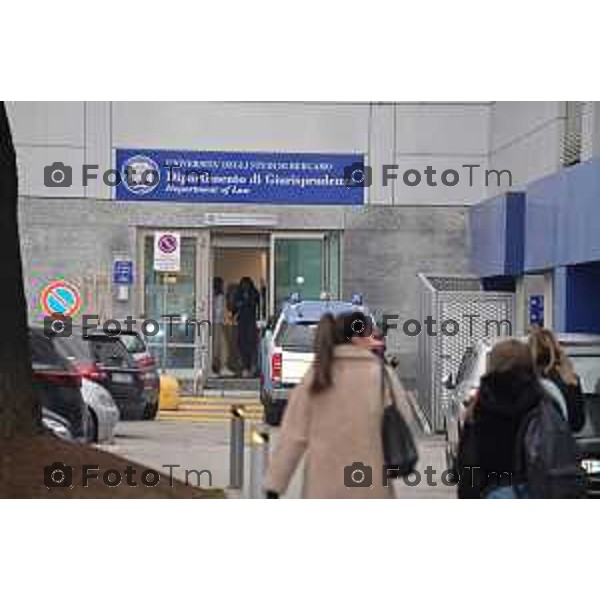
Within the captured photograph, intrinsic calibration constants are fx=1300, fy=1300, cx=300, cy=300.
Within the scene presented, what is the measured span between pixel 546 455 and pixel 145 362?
14.2ft

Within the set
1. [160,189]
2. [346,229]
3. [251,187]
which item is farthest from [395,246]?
[160,189]

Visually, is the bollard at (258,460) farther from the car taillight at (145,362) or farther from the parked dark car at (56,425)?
the parked dark car at (56,425)

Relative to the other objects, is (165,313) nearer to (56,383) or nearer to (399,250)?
(56,383)

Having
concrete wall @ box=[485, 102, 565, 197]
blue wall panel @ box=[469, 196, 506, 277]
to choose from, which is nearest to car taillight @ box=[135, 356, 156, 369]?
blue wall panel @ box=[469, 196, 506, 277]

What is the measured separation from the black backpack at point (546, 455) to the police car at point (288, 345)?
2.33m

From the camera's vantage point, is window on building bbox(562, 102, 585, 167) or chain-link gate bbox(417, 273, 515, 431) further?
window on building bbox(562, 102, 585, 167)

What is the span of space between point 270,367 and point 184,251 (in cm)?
131

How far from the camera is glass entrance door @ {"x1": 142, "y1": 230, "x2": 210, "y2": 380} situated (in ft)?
33.3

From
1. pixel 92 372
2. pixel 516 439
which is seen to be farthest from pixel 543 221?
pixel 516 439

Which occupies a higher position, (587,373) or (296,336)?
(296,336)

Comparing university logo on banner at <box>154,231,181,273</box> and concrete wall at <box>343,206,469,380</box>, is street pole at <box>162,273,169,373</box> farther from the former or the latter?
concrete wall at <box>343,206,469,380</box>

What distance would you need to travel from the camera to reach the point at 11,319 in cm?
961

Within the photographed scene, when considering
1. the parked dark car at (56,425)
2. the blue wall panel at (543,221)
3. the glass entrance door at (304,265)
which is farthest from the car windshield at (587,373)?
the parked dark car at (56,425)

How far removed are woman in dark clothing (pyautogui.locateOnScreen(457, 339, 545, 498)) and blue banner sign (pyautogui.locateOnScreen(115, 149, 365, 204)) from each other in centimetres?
336
